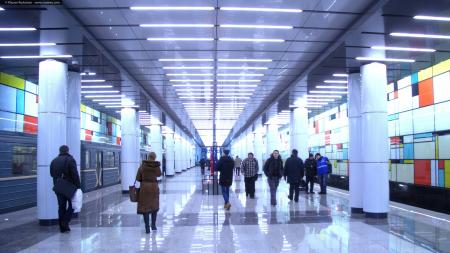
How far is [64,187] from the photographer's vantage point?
981 centimetres

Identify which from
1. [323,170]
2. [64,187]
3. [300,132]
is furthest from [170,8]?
[300,132]

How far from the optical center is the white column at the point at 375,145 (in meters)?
11.9

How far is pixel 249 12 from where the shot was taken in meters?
9.26

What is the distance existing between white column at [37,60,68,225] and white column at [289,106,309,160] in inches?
512

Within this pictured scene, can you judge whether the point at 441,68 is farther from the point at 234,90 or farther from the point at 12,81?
the point at 12,81

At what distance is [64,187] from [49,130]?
206 centimetres

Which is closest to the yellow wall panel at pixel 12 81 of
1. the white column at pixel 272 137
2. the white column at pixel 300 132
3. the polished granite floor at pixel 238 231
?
the polished granite floor at pixel 238 231

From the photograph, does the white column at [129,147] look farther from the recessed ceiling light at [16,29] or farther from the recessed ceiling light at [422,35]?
the recessed ceiling light at [422,35]

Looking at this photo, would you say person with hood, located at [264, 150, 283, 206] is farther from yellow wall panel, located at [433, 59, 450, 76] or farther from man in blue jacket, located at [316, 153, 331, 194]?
yellow wall panel, located at [433, 59, 450, 76]

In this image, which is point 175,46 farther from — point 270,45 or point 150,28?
Answer: point 270,45

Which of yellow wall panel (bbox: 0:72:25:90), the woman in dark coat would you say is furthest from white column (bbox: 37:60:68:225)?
yellow wall panel (bbox: 0:72:25:90)

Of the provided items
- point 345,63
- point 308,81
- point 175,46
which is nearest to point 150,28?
point 175,46

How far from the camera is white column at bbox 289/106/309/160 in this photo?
72.5ft

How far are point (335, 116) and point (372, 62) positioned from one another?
1886 centimetres
